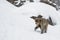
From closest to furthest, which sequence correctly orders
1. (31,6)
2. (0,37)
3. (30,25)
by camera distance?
(0,37) < (30,25) < (31,6)

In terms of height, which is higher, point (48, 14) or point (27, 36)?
point (27, 36)

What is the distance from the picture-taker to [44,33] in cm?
932

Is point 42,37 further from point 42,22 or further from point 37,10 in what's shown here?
point 37,10

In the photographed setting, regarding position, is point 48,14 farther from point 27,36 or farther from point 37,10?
point 27,36

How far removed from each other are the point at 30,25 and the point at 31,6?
4763mm

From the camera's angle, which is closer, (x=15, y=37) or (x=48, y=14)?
(x=15, y=37)

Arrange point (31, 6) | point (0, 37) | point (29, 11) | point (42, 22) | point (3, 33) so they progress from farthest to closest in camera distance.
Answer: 1. point (31, 6)
2. point (29, 11)
3. point (42, 22)
4. point (3, 33)
5. point (0, 37)

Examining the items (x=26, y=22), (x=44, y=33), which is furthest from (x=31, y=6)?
(x=44, y=33)

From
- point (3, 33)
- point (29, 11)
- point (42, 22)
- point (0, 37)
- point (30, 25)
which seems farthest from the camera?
point (29, 11)

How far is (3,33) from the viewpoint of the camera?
8.36m

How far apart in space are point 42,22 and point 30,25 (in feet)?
5.58

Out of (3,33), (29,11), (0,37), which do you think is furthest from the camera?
(29,11)

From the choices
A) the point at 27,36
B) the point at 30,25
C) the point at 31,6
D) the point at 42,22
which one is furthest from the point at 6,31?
the point at 31,6

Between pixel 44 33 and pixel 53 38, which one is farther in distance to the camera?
pixel 44 33
